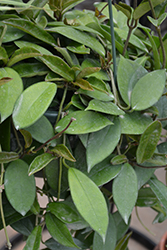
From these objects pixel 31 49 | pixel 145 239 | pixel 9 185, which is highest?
pixel 31 49

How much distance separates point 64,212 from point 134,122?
13 cm

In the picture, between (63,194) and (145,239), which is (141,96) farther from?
(145,239)

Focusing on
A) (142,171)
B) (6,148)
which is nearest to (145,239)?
(142,171)

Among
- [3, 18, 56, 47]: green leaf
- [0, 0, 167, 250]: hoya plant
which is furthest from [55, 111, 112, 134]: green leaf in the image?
[3, 18, 56, 47]: green leaf

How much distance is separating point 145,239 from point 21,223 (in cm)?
65

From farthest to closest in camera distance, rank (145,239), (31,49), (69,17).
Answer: (145,239) < (69,17) < (31,49)

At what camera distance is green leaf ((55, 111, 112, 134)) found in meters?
0.23

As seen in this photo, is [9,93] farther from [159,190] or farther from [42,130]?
[159,190]

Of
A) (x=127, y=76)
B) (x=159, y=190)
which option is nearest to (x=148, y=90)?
(x=127, y=76)

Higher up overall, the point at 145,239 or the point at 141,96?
the point at 141,96

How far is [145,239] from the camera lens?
822mm

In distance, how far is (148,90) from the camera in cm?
28

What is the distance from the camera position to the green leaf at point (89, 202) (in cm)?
21

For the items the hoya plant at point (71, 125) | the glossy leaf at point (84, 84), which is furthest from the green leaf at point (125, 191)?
the glossy leaf at point (84, 84)
